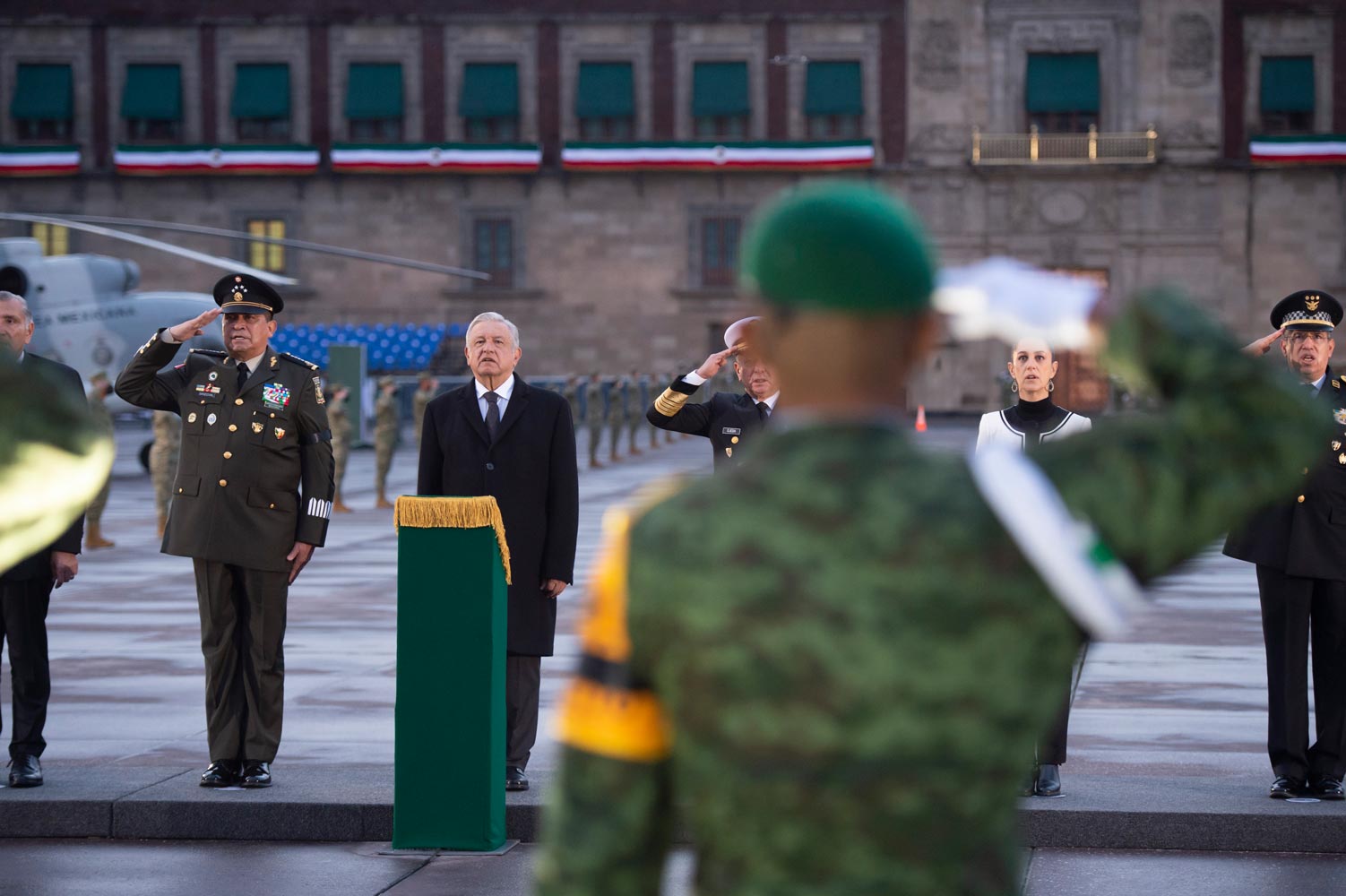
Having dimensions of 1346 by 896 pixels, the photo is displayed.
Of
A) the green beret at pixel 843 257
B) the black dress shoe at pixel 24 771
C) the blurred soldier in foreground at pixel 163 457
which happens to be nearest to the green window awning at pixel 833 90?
the blurred soldier in foreground at pixel 163 457

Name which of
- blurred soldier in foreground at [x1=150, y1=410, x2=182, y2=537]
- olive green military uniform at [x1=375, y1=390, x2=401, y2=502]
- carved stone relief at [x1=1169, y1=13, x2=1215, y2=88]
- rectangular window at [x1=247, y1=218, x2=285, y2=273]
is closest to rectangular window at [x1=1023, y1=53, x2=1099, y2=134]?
carved stone relief at [x1=1169, y1=13, x2=1215, y2=88]

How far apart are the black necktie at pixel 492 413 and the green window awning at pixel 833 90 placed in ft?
136

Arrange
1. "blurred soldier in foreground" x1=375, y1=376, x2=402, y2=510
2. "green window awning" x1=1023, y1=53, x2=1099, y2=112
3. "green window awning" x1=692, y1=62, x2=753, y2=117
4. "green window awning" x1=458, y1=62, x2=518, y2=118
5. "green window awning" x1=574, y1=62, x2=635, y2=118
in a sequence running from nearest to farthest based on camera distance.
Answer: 1. "blurred soldier in foreground" x1=375, y1=376, x2=402, y2=510
2. "green window awning" x1=1023, y1=53, x2=1099, y2=112
3. "green window awning" x1=692, y1=62, x2=753, y2=117
4. "green window awning" x1=574, y1=62, x2=635, y2=118
5. "green window awning" x1=458, y1=62, x2=518, y2=118

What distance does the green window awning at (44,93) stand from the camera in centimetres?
4925

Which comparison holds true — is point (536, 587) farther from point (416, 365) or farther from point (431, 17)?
point (431, 17)

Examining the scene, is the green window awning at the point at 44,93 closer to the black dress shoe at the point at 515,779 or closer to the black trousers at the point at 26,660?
the black trousers at the point at 26,660

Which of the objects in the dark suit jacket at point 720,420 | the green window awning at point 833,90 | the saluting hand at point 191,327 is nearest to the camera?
the saluting hand at point 191,327

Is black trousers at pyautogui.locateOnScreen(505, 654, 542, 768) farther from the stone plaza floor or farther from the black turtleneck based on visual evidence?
the black turtleneck

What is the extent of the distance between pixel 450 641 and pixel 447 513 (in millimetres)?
461

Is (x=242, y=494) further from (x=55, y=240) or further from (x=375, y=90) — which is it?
(x=55, y=240)

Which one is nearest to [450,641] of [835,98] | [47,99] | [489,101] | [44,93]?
[835,98]

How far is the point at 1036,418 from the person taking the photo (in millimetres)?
7160

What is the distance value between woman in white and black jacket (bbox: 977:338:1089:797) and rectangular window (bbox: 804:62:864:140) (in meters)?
41.8

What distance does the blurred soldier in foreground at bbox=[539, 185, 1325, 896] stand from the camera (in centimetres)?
191
